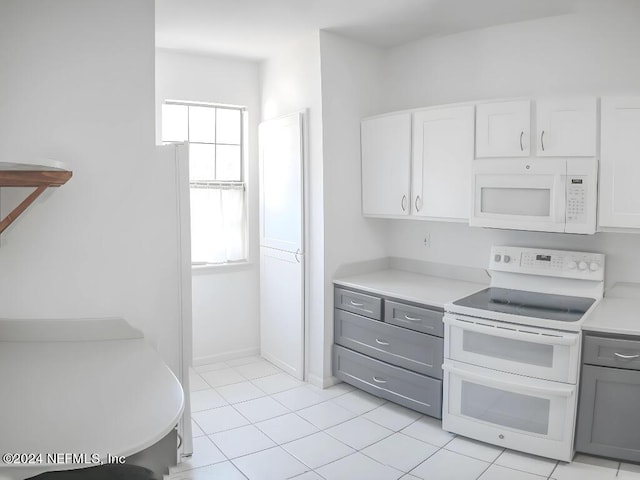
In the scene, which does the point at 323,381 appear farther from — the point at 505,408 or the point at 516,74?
the point at 516,74

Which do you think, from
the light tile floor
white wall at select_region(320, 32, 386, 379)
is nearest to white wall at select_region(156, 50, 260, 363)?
the light tile floor

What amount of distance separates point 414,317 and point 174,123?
8.09 ft

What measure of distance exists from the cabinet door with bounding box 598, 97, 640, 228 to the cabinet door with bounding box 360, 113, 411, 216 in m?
1.23

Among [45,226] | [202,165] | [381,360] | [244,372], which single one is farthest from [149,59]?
[244,372]

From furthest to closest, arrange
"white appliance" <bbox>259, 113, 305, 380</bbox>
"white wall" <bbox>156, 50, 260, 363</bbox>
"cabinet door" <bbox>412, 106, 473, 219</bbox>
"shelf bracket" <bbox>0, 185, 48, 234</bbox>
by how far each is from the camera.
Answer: "white wall" <bbox>156, 50, 260, 363</bbox>
"white appliance" <bbox>259, 113, 305, 380</bbox>
"cabinet door" <bbox>412, 106, 473, 219</bbox>
"shelf bracket" <bbox>0, 185, 48, 234</bbox>

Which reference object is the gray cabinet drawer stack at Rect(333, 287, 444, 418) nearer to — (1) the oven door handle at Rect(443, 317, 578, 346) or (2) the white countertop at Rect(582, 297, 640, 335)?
(1) the oven door handle at Rect(443, 317, 578, 346)

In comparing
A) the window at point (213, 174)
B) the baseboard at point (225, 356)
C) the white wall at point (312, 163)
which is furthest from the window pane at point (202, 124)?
the baseboard at point (225, 356)

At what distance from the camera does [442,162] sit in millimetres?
3209

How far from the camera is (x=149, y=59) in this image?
208cm

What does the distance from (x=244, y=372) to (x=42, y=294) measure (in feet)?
7.26

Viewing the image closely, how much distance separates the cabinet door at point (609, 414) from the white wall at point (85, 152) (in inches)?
86.8

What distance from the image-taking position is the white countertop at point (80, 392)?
110 cm

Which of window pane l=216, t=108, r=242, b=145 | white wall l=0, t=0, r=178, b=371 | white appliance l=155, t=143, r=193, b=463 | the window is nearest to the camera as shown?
white wall l=0, t=0, r=178, b=371

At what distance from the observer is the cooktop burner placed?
254cm
